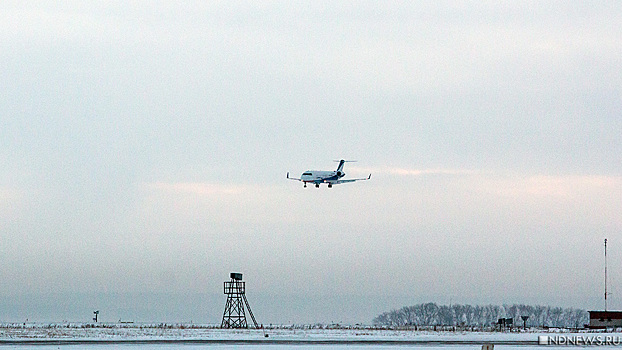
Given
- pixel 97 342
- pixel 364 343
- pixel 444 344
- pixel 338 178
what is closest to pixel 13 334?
pixel 97 342

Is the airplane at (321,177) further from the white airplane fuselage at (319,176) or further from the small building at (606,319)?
the small building at (606,319)

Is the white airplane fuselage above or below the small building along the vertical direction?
A: above

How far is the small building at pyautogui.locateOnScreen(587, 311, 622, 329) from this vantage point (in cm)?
14775

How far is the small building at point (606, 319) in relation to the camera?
485 ft

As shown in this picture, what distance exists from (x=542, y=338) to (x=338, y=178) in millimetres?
63214

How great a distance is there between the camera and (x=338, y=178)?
14988 cm

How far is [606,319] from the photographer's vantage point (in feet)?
490

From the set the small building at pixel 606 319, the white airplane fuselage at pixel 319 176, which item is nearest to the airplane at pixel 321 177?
the white airplane fuselage at pixel 319 176

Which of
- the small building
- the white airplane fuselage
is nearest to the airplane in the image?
the white airplane fuselage

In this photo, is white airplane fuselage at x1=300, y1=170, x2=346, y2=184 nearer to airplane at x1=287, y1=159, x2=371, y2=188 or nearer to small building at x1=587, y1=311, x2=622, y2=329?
airplane at x1=287, y1=159, x2=371, y2=188

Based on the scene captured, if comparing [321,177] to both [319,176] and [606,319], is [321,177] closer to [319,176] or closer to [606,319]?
[319,176]

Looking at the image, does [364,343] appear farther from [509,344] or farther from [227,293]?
[227,293]

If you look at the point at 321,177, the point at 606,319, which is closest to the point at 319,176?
the point at 321,177

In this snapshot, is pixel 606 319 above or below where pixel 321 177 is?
below
